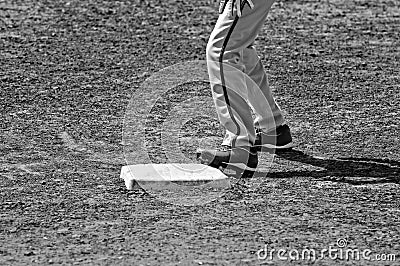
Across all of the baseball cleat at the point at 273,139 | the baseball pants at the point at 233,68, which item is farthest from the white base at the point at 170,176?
the baseball cleat at the point at 273,139

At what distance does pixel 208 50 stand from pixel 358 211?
1.50m

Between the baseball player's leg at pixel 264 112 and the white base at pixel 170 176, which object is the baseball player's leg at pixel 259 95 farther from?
the white base at pixel 170 176

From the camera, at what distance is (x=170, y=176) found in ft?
19.8

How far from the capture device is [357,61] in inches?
376

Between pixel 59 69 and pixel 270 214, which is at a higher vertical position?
pixel 270 214

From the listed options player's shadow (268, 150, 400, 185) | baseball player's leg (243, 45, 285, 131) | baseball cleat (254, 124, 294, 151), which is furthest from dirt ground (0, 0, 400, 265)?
baseball player's leg (243, 45, 285, 131)

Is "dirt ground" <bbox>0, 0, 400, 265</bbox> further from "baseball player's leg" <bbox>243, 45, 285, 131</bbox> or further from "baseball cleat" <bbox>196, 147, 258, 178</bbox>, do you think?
"baseball player's leg" <bbox>243, 45, 285, 131</bbox>

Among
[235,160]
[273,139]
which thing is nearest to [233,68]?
[235,160]

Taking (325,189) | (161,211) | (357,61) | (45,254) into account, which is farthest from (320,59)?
(45,254)

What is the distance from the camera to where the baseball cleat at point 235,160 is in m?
6.25

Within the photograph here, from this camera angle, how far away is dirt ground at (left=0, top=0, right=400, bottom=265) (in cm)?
513

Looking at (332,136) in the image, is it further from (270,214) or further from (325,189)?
(270,214)

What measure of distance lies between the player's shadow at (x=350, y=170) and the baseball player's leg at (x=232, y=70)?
1.21 ft

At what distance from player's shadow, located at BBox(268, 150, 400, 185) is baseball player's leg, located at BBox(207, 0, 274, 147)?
37 centimetres
